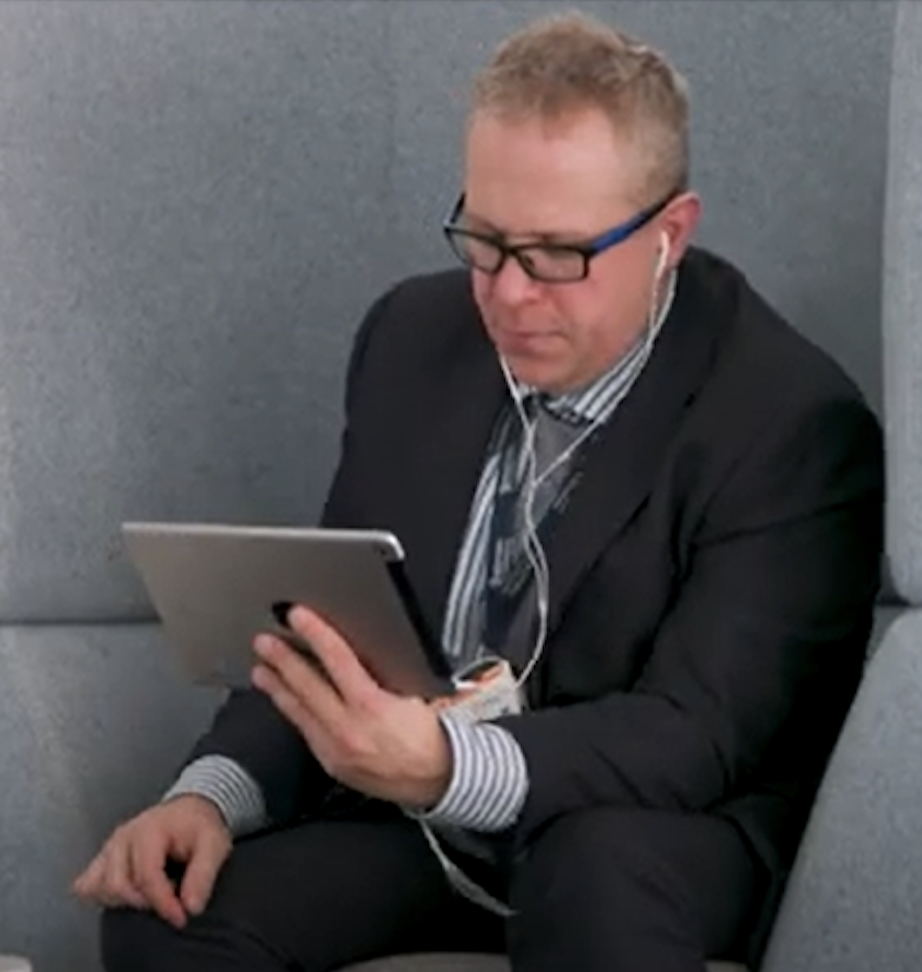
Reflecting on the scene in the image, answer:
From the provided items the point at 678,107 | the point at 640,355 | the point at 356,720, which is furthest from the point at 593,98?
the point at 356,720

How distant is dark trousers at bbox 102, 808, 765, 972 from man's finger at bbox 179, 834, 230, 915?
0.05ft

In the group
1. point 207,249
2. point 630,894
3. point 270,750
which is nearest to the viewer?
point 630,894

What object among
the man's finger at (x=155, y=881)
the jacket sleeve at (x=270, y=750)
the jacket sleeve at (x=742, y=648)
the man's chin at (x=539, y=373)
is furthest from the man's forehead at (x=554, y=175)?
the man's finger at (x=155, y=881)

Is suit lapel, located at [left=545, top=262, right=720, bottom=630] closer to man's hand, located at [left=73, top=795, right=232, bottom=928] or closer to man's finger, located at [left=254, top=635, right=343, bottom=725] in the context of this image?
man's finger, located at [left=254, top=635, right=343, bottom=725]

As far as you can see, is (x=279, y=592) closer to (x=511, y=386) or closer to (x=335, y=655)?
(x=335, y=655)

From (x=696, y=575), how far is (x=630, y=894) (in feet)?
0.99

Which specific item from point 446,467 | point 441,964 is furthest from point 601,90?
point 441,964

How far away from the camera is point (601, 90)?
89.7 inches

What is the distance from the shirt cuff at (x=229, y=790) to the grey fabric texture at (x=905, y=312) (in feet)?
1.89

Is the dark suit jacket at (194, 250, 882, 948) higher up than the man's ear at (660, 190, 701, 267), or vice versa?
the man's ear at (660, 190, 701, 267)

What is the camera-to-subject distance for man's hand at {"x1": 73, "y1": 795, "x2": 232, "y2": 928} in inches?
89.1

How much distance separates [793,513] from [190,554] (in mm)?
480

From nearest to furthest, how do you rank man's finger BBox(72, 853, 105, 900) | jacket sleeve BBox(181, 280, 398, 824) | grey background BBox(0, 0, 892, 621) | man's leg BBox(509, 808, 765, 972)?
Result: 1. man's leg BBox(509, 808, 765, 972)
2. man's finger BBox(72, 853, 105, 900)
3. jacket sleeve BBox(181, 280, 398, 824)
4. grey background BBox(0, 0, 892, 621)

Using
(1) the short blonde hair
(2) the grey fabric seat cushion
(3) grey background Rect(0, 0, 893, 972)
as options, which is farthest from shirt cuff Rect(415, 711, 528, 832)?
(3) grey background Rect(0, 0, 893, 972)
